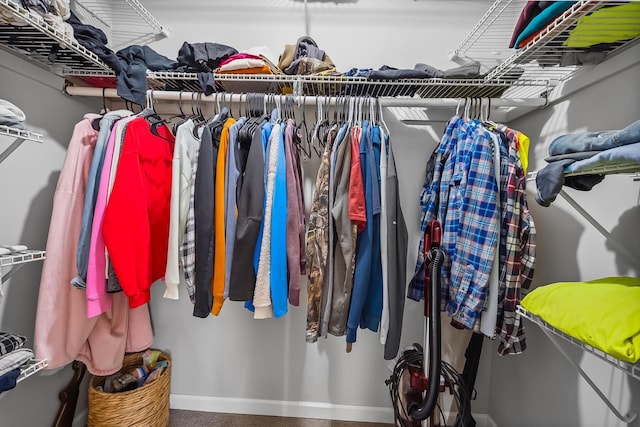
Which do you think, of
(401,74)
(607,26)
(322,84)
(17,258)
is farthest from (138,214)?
(607,26)

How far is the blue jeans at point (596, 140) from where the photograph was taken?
59 centimetres

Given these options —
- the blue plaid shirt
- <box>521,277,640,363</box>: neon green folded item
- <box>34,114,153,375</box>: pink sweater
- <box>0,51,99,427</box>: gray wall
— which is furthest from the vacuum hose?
<box>0,51,99,427</box>: gray wall

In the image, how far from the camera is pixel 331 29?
5.54 ft

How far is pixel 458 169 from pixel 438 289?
465mm

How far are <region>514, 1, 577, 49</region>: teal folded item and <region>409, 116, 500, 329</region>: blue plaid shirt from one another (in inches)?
12.9

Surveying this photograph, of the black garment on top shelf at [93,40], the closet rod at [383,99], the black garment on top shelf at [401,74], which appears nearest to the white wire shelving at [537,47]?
the closet rod at [383,99]

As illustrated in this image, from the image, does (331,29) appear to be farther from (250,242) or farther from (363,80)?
(250,242)

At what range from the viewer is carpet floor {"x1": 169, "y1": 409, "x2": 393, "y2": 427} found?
1.68 m

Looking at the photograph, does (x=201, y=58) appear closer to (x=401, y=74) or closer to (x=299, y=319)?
(x=401, y=74)

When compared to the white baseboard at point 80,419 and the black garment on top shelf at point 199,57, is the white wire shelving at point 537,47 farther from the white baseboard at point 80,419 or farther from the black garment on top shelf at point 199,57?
the white baseboard at point 80,419

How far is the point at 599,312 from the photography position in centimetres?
64

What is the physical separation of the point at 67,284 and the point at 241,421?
1192 mm

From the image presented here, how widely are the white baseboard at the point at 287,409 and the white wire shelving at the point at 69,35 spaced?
6.09 feet

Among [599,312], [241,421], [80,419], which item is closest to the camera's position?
[599,312]
